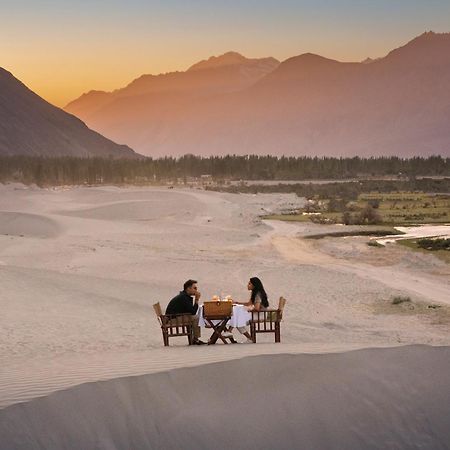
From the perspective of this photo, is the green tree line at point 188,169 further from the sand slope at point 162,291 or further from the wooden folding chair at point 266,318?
the wooden folding chair at point 266,318

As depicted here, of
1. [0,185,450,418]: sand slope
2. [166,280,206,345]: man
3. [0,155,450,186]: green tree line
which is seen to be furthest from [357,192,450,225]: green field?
[0,155,450,186]: green tree line

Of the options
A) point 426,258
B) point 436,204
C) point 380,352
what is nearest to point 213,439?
point 380,352

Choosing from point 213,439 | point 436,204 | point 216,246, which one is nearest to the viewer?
point 213,439

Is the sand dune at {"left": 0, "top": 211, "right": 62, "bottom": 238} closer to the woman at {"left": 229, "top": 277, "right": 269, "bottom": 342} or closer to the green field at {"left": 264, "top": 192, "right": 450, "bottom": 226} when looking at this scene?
the green field at {"left": 264, "top": 192, "right": 450, "bottom": 226}

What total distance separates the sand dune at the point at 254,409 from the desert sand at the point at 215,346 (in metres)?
0.03

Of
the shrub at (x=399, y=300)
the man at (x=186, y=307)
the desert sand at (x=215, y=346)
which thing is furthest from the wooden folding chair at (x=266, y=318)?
the shrub at (x=399, y=300)

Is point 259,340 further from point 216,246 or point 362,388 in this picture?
point 216,246

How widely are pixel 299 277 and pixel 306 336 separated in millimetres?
12197

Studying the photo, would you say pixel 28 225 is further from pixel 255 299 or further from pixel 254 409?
pixel 254 409

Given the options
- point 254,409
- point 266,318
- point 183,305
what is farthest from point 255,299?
point 254,409

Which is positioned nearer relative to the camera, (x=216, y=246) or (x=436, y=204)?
(x=216, y=246)

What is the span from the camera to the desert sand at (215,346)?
938cm

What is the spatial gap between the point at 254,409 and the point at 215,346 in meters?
4.81

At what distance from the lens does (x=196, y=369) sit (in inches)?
424
